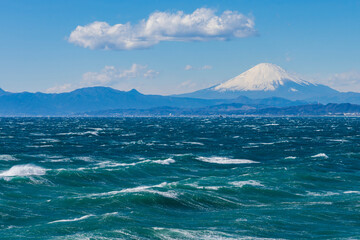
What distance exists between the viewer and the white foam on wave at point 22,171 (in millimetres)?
55438

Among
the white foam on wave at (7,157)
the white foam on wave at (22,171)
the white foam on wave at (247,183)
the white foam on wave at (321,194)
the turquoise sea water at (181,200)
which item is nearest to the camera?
the turquoise sea water at (181,200)

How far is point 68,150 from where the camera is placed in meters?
91.9

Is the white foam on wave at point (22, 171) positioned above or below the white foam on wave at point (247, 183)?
below

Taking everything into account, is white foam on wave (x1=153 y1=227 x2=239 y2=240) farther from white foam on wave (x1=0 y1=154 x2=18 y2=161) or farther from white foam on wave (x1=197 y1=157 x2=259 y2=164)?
white foam on wave (x1=0 y1=154 x2=18 y2=161)

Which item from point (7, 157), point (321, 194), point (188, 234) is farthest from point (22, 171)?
point (321, 194)

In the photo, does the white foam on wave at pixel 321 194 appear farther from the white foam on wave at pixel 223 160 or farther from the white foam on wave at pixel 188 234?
the white foam on wave at pixel 223 160

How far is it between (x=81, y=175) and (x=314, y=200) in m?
25.7

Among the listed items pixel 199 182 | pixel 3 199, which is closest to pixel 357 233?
pixel 199 182

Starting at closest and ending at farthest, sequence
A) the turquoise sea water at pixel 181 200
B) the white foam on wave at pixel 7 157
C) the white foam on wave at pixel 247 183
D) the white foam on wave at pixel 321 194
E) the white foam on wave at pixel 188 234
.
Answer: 1. the white foam on wave at pixel 188 234
2. the turquoise sea water at pixel 181 200
3. the white foam on wave at pixel 321 194
4. the white foam on wave at pixel 247 183
5. the white foam on wave at pixel 7 157

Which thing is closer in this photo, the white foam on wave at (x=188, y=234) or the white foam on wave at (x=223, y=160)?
the white foam on wave at (x=188, y=234)

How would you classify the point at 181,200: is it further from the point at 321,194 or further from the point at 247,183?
the point at 321,194

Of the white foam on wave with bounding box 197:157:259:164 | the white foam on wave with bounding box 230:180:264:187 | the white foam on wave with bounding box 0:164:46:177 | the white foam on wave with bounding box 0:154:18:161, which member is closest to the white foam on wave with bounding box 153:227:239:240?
the white foam on wave with bounding box 230:180:264:187

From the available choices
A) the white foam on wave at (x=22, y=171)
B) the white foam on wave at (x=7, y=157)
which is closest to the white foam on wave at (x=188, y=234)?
the white foam on wave at (x=22, y=171)

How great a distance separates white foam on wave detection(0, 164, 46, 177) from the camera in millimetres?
55438
